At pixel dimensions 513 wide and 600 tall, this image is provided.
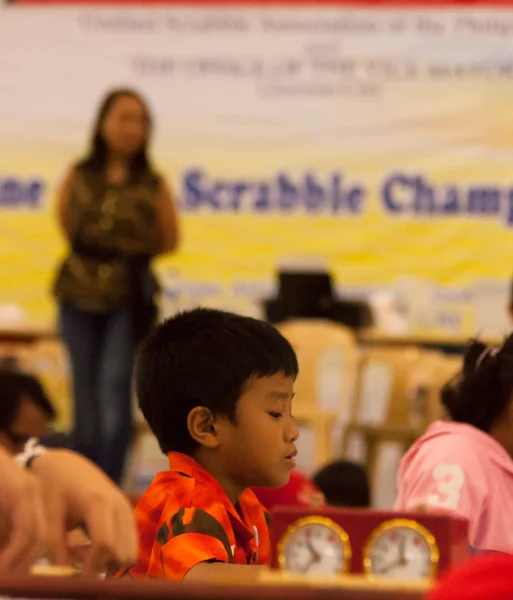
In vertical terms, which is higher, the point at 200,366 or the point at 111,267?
the point at 200,366

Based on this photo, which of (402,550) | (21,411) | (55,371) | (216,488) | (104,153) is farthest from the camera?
(55,371)

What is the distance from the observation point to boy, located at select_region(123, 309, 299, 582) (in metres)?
1.72

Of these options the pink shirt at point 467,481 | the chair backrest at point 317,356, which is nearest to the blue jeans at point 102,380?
the chair backrest at point 317,356

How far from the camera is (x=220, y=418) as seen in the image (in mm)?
1792

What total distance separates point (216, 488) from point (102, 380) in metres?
3.12

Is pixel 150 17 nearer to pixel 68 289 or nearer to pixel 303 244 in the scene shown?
pixel 303 244

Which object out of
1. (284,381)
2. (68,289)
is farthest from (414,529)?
(68,289)

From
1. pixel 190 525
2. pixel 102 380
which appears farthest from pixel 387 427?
pixel 190 525

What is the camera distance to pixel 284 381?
1.80m

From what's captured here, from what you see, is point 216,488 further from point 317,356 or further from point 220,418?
point 317,356

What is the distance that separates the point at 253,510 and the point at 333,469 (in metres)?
1.79

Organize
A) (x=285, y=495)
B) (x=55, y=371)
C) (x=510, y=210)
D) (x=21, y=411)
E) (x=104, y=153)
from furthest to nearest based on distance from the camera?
1. (x=510, y=210)
2. (x=55, y=371)
3. (x=104, y=153)
4. (x=21, y=411)
5. (x=285, y=495)

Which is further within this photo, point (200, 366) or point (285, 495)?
point (285, 495)

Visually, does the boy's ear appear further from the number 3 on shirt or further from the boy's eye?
the number 3 on shirt
